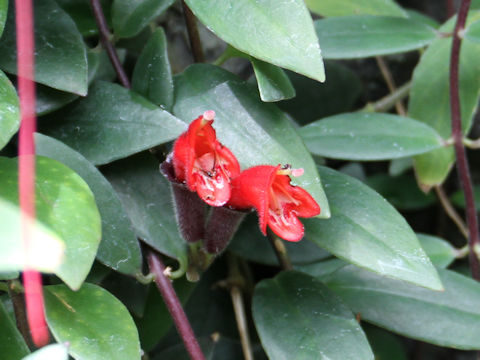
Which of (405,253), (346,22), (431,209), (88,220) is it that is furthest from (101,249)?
(431,209)

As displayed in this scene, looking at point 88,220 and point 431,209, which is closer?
point 88,220

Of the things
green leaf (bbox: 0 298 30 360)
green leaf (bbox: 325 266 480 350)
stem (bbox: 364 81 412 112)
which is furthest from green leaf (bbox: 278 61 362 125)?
green leaf (bbox: 0 298 30 360)

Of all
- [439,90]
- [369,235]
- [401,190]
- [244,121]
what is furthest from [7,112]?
[401,190]

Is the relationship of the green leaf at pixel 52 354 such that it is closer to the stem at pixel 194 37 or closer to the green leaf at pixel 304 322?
the green leaf at pixel 304 322

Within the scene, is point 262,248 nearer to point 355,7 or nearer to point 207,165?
point 207,165

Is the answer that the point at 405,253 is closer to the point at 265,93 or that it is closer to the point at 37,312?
the point at 265,93

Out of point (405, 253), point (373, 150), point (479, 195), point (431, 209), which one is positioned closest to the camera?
point (405, 253)

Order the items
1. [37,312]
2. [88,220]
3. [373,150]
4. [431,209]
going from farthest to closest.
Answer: [431,209]
[373,150]
[88,220]
[37,312]
